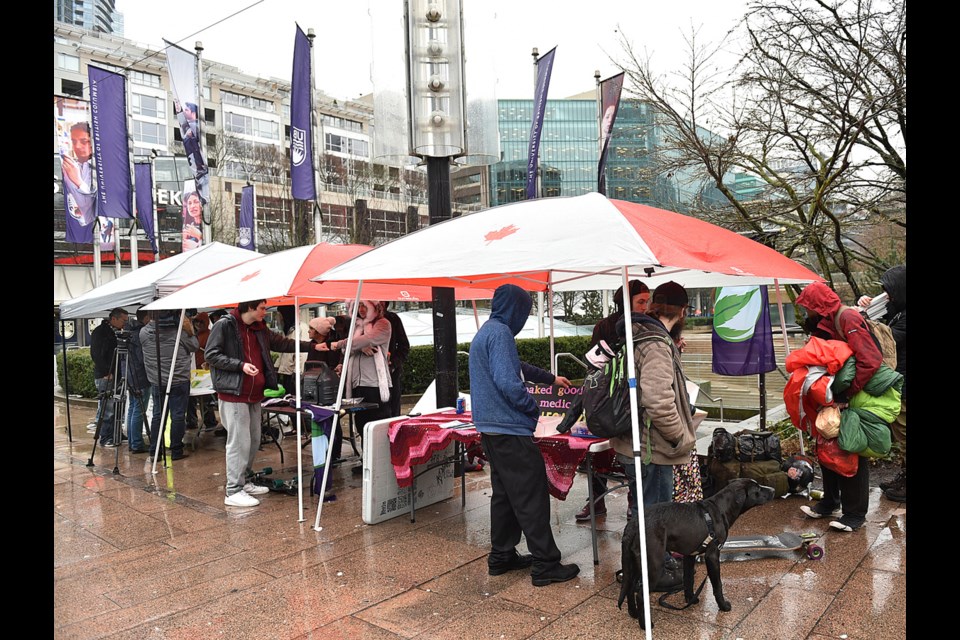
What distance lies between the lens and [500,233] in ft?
14.6

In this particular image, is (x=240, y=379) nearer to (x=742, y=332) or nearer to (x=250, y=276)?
(x=250, y=276)

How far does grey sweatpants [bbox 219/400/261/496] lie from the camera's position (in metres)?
6.61

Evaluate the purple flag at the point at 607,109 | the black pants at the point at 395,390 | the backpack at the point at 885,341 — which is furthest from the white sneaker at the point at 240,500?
the purple flag at the point at 607,109

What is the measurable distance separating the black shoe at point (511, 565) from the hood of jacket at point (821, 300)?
9.24ft

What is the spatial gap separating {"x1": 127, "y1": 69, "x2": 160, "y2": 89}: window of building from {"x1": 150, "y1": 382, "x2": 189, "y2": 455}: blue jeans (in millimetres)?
48834

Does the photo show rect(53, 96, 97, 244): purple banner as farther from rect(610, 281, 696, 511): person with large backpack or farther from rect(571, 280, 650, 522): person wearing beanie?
rect(610, 281, 696, 511): person with large backpack

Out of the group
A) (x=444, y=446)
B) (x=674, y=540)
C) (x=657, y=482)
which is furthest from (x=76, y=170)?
(x=674, y=540)

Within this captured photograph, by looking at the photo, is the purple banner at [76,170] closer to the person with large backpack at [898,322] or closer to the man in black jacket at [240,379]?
the man in black jacket at [240,379]

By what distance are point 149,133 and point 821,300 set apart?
53.1 meters

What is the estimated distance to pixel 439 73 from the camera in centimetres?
769

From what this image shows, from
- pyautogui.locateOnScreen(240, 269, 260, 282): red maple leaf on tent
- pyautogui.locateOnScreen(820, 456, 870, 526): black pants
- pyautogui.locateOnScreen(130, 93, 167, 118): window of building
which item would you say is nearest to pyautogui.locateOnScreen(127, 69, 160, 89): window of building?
pyautogui.locateOnScreen(130, 93, 167, 118): window of building

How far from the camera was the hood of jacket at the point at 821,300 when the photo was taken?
5.07 metres

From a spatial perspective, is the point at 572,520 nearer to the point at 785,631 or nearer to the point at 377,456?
the point at 377,456

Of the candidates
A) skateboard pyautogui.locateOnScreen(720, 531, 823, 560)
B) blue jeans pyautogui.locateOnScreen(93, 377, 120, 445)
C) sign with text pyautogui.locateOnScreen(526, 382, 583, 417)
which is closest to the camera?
skateboard pyautogui.locateOnScreen(720, 531, 823, 560)
